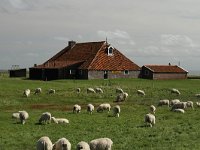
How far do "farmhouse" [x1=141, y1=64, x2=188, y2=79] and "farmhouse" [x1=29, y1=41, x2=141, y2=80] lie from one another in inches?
80.9

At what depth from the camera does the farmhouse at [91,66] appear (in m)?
72.4

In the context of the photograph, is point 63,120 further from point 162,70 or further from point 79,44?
point 79,44

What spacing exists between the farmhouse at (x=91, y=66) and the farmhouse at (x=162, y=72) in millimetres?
2055

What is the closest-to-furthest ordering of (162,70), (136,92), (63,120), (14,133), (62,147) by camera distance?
(62,147) → (14,133) → (63,120) → (136,92) → (162,70)

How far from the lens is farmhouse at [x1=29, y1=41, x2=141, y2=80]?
72.4 m

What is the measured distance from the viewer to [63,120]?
90.9 feet

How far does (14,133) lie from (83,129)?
3.91 meters

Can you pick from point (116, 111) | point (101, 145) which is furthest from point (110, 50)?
point (101, 145)

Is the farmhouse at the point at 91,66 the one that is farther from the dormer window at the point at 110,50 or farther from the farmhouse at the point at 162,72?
the farmhouse at the point at 162,72

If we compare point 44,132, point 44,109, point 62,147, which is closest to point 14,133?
point 44,132

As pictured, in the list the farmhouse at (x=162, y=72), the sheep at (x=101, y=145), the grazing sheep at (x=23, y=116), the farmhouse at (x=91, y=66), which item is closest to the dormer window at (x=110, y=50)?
the farmhouse at (x=91, y=66)

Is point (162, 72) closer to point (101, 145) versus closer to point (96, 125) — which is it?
point (96, 125)

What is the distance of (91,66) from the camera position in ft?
235

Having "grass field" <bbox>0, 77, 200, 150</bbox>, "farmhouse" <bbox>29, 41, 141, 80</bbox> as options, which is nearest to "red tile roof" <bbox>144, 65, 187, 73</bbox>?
"farmhouse" <bbox>29, 41, 141, 80</bbox>
